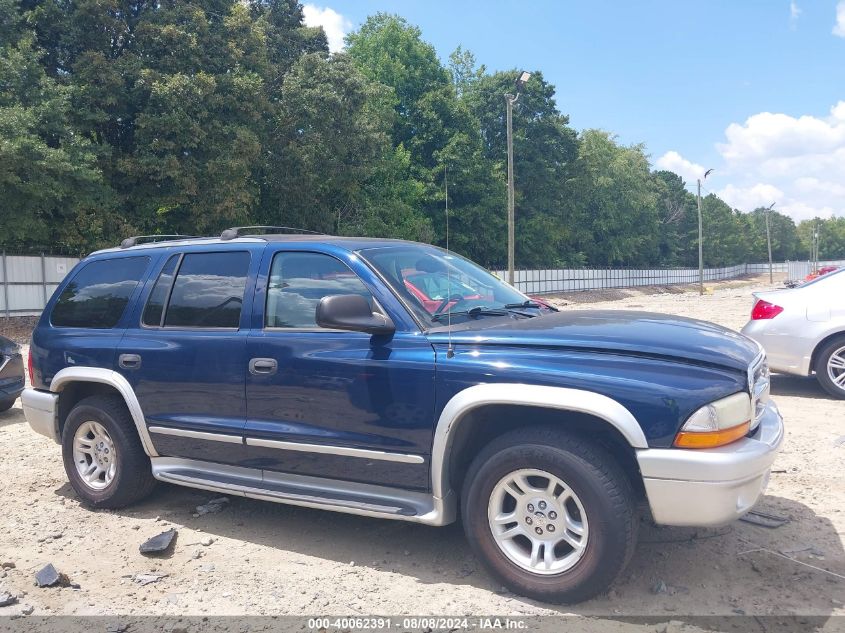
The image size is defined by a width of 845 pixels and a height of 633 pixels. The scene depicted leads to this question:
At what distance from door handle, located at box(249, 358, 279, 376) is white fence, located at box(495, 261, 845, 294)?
89.7 ft

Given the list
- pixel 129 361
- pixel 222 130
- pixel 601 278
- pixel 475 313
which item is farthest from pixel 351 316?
pixel 601 278

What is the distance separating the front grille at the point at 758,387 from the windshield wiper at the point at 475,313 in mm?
1447

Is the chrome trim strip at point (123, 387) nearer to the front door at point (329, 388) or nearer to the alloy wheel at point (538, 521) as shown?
the front door at point (329, 388)

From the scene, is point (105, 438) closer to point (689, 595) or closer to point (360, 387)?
point (360, 387)

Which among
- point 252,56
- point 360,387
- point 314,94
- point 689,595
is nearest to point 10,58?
point 252,56

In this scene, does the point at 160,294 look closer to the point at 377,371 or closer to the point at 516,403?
the point at 377,371

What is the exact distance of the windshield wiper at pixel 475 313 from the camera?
3982mm

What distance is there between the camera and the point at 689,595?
11.6 ft

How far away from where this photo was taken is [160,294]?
4871 millimetres

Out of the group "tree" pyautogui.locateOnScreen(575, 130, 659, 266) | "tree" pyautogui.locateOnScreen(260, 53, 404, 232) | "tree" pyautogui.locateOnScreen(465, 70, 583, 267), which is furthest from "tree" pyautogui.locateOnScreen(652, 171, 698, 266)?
"tree" pyautogui.locateOnScreen(260, 53, 404, 232)

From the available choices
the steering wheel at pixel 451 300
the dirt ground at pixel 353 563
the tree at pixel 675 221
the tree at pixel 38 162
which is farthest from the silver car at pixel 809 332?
the tree at pixel 675 221

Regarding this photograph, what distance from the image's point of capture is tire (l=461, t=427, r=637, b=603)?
10.7 feet

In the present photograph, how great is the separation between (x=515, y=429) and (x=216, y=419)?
1.93 meters

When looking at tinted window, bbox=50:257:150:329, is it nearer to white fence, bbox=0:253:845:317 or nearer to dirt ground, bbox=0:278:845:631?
dirt ground, bbox=0:278:845:631
